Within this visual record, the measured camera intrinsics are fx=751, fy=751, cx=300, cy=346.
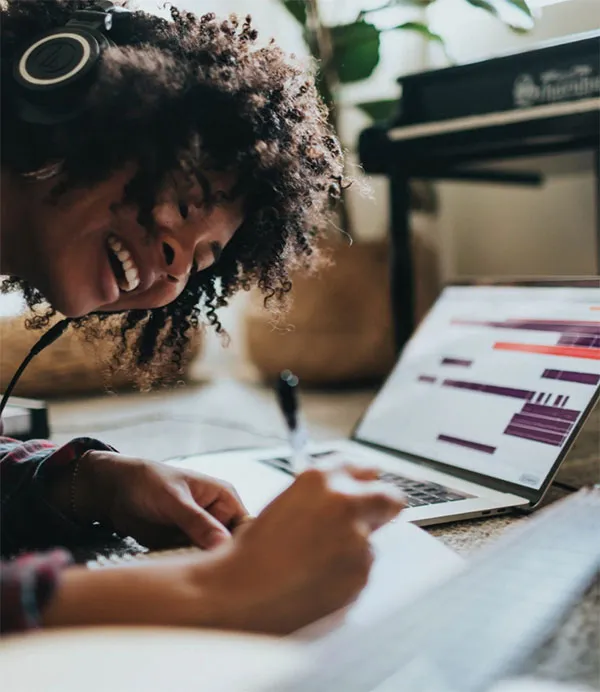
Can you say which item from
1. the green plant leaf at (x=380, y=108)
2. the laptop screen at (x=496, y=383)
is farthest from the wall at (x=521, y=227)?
the laptop screen at (x=496, y=383)

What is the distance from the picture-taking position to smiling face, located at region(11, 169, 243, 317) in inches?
16.7

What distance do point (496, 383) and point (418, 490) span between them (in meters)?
0.14

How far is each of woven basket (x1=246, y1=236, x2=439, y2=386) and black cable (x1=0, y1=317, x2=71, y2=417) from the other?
354mm

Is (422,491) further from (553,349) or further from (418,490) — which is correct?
(553,349)

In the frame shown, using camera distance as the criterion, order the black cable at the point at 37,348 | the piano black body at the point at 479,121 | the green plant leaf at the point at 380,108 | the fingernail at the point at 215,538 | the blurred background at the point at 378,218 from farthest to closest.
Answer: the green plant leaf at the point at 380,108
the piano black body at the point at 479,121
the blurred background at the point at 378,218
the black cable at the point at 37,348
the fingernail at the point at 215,538

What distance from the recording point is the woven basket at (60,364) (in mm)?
524

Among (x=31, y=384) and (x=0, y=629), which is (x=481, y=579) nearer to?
(x=0, y=629)

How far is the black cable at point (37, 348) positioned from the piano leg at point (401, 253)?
65cm

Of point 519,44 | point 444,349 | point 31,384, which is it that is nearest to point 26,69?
point 31,384

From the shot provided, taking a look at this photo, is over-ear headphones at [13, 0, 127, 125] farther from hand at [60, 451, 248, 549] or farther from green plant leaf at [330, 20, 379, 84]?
green plant leaf at [330, 20, 379, 84]

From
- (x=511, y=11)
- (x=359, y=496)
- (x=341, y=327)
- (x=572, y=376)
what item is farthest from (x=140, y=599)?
(x=341, y=327)

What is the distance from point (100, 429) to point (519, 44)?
66 centimetres

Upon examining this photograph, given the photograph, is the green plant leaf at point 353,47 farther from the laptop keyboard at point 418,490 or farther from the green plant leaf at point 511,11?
the laptop keyboard at point 418,490

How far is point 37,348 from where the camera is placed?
1.73ft
